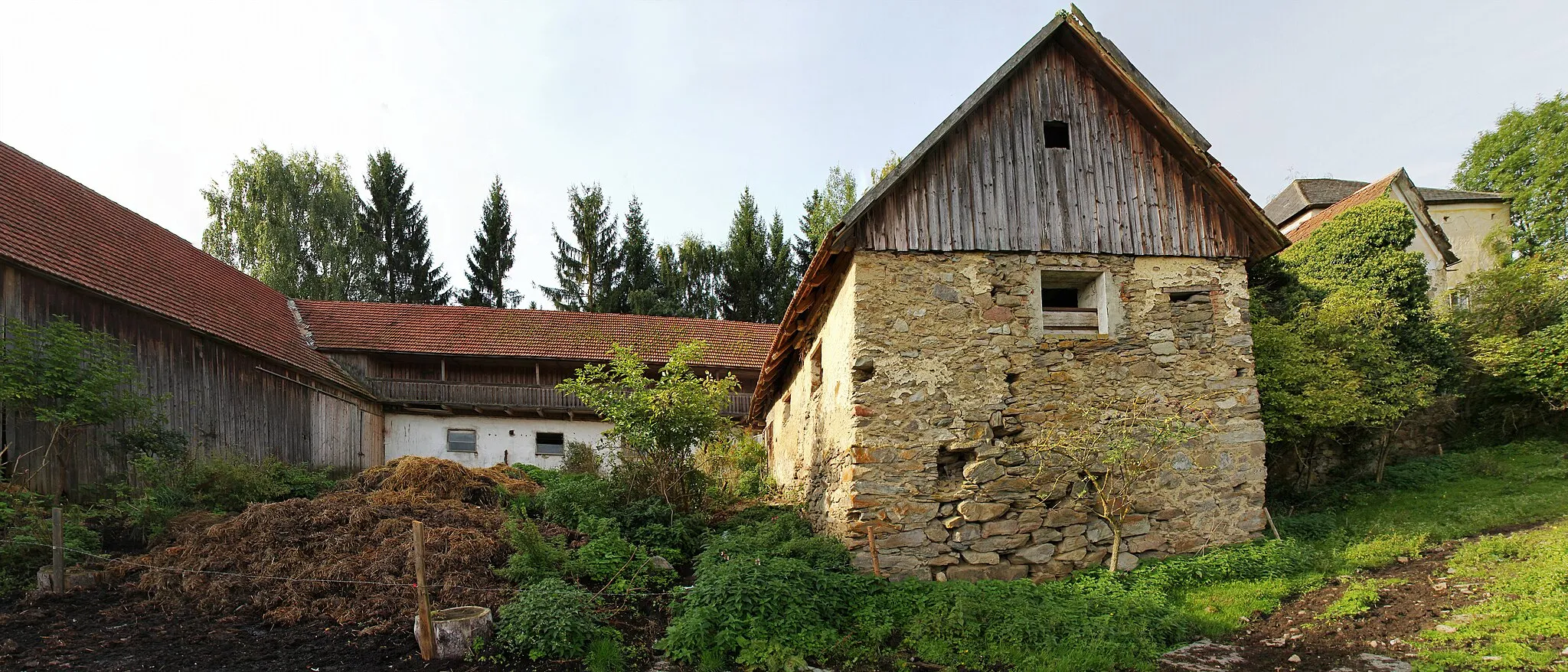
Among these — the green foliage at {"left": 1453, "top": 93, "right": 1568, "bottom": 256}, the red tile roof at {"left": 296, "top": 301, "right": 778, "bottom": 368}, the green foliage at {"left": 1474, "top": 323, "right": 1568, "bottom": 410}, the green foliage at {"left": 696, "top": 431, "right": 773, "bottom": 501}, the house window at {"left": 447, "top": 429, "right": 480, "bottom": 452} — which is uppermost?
the green foliage at {"left": 1453, "top": 93, "right": 1568, "bottom": 256}

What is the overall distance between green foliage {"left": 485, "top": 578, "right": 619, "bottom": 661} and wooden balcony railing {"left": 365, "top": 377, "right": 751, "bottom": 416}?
1601 cm

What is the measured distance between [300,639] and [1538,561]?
1214 cm

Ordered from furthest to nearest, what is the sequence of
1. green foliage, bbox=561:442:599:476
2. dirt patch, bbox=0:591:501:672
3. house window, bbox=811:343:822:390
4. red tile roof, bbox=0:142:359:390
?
green foliage, bbox=561:442:599:476 < red tile roof, bbox=0:142:359:390 < house window, bbox=811:343:822:390 < dirt patch, bbox=0:591:501:672

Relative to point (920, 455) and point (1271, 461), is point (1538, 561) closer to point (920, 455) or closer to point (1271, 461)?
point (1271, 461)

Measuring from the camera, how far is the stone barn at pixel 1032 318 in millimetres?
10055

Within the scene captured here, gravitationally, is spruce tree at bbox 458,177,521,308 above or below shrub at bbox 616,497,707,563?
above

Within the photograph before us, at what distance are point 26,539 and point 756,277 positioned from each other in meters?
27.8

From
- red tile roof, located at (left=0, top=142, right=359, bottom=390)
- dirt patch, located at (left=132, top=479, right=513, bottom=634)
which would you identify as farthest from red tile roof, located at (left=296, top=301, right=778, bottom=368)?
→ dirt patch, located at (left=132, top=479, right=513, bottom=634)

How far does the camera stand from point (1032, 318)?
418 inches

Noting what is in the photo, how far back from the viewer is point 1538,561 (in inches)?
344

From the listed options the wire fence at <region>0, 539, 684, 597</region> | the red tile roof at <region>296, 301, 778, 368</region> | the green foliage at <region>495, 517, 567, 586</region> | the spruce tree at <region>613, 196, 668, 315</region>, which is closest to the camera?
the wire fence at <region>0, 539, 684, 597</region>

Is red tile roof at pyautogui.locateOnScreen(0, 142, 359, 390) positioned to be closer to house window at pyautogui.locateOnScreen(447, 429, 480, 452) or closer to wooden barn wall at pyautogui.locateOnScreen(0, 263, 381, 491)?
wooden barn wall at pyautogui.locateOnScreen(0, 263, 381, 491)

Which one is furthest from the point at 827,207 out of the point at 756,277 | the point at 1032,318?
the point at 1032,318

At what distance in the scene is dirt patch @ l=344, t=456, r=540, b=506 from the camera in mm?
12882
